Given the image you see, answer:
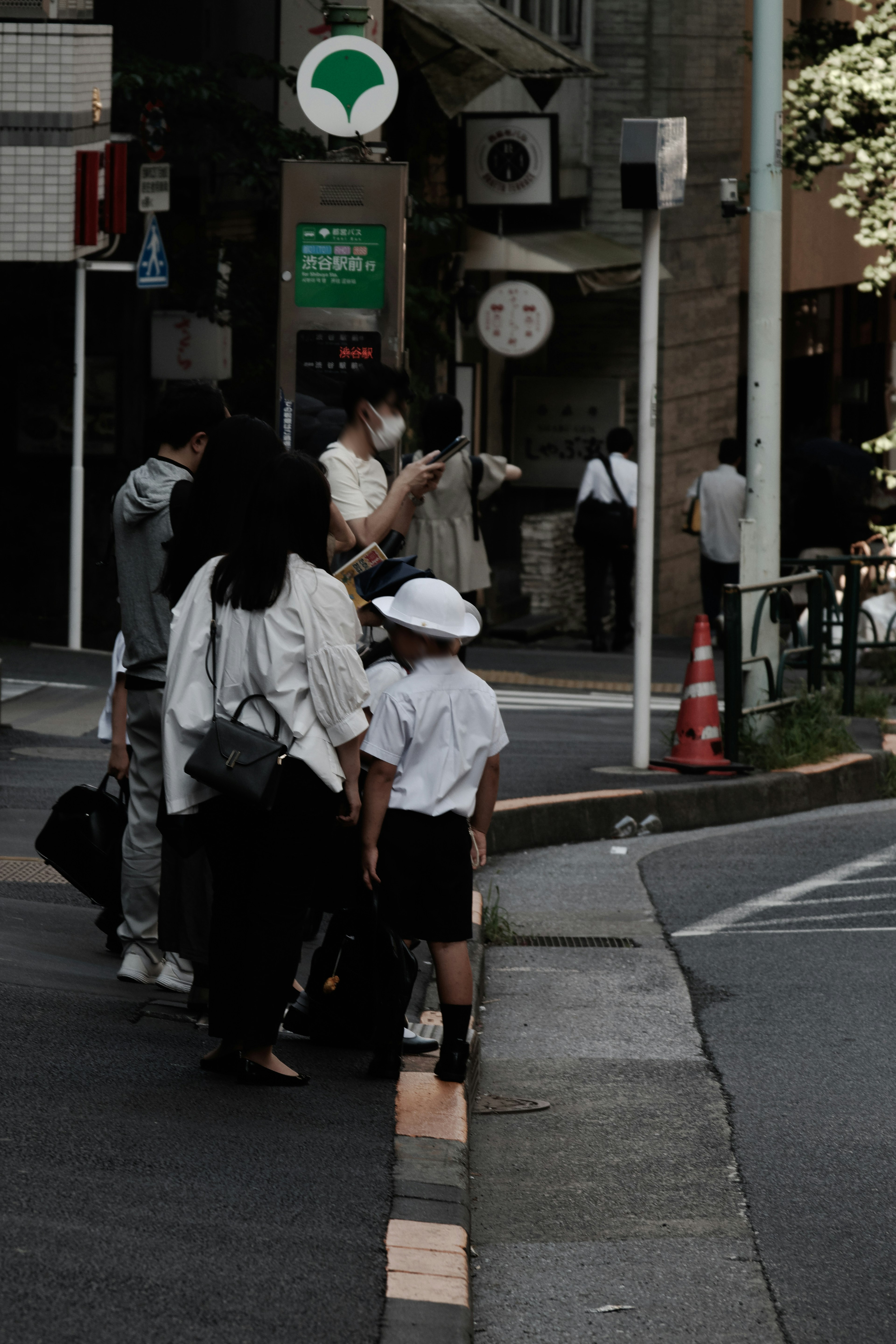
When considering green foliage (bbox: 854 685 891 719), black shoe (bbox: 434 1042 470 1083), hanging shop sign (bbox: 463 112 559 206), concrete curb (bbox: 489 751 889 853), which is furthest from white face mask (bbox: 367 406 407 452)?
hanging shop sign (bbox: 463 112 559 206)

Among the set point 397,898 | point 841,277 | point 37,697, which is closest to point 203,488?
point 397,898

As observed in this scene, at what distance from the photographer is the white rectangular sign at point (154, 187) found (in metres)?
14.8

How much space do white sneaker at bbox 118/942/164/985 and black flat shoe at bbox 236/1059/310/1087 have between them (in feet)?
3.43

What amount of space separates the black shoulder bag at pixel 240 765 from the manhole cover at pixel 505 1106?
140 centimetres

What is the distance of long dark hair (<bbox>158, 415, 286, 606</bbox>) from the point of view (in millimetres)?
5078

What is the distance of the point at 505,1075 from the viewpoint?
6195 millimetres

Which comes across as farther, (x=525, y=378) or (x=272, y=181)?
(x=525, y=378)

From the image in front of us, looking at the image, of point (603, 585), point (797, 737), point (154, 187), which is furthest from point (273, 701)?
point (603, 585)

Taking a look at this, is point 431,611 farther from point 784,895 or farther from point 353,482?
point 784,895

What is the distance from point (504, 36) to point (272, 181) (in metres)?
3.18

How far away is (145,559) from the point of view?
19.4ft

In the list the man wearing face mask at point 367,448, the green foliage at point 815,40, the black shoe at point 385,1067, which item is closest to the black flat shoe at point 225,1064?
the black shoe at point 385,1067

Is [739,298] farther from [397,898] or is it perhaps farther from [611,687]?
[397,898]

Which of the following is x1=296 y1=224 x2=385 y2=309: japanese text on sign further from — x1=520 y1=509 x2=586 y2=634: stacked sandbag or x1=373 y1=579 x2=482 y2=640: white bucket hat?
x1=520 y1=509 x2=586 y2=634: stacked sandbag
